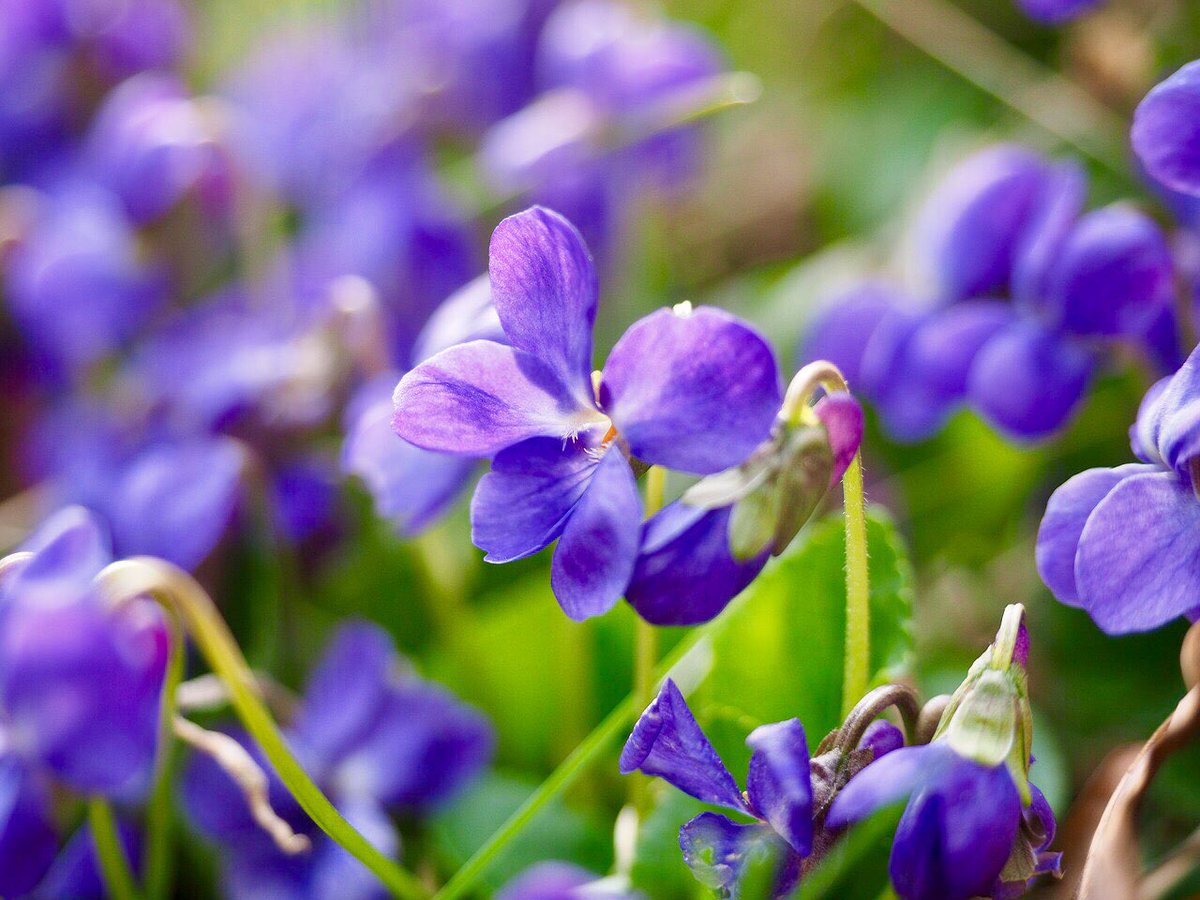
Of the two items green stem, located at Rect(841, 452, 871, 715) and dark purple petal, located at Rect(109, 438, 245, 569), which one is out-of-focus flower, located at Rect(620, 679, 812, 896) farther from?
dark purple petal, located at Rect(109, 438, 245, 569)

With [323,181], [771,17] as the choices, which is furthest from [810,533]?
[771,17]

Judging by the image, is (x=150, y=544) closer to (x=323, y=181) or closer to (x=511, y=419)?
(x=511, y=419)

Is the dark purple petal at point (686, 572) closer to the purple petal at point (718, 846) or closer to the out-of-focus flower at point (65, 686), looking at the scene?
the purple petal at point (718, 846)

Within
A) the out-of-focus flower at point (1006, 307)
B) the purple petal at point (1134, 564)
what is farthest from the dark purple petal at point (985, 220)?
the purple petal at point (1134, 564)

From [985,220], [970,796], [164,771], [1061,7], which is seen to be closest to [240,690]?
[164,771]

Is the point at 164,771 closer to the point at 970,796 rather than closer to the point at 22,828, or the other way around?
the point at 22,828
